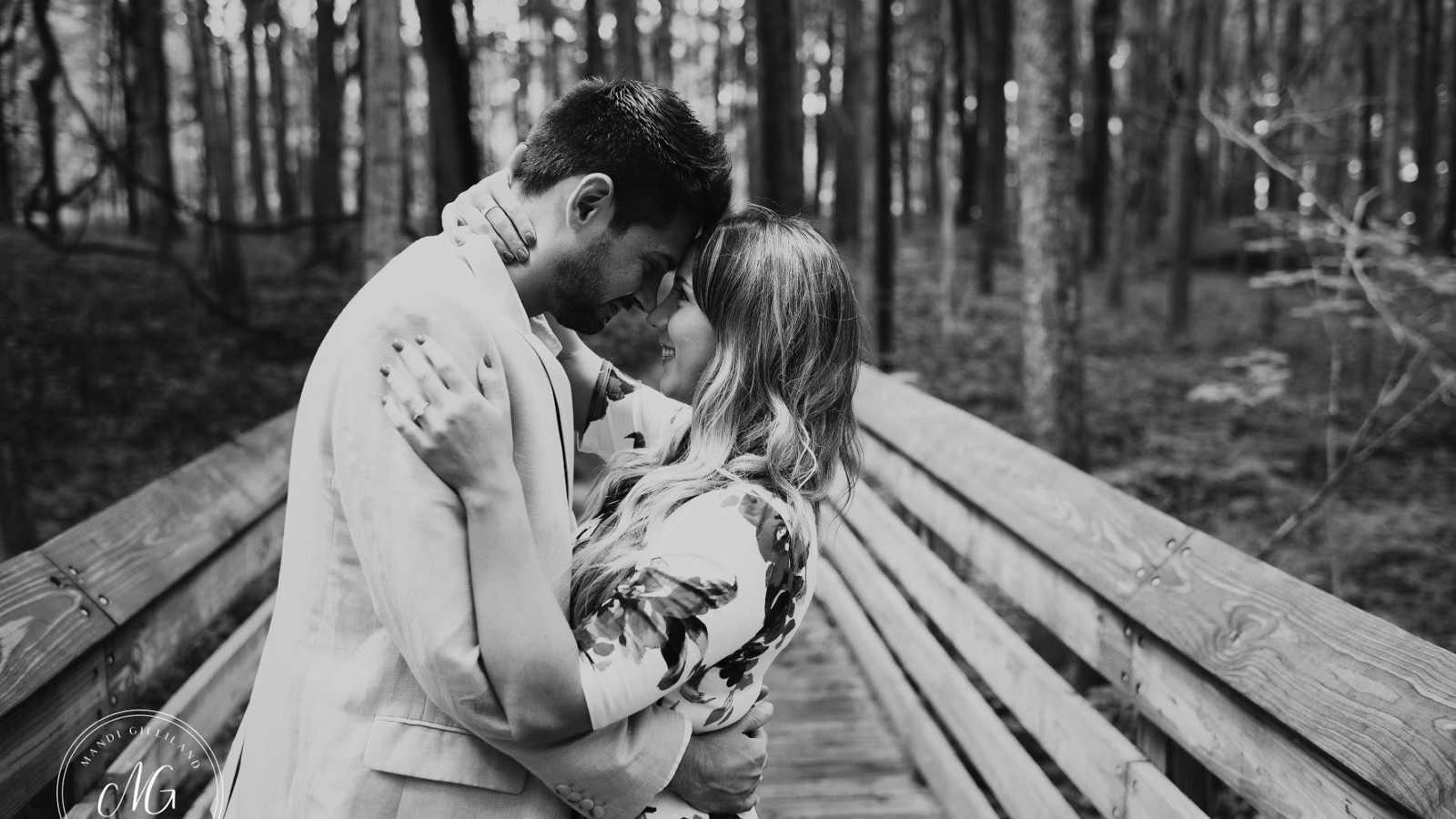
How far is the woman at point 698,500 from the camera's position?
1477 millimetres

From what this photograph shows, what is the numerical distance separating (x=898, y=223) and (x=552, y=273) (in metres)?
32.9

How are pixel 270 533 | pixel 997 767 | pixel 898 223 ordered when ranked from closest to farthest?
pixel 997 767, pixel 270 533, pixel 898 223

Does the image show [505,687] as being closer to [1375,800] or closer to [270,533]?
[1375,800]

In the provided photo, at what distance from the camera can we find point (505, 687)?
4.85 ft

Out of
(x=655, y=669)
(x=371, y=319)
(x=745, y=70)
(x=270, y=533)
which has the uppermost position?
(x=745, y=70)

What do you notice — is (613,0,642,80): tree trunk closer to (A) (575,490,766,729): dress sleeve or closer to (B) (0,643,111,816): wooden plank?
(B) (0,643,111,816): wooden plank

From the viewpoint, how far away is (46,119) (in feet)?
23.6

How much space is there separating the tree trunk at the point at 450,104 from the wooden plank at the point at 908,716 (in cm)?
541

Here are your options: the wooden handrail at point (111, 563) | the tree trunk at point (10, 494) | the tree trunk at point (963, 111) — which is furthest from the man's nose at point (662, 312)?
the tree trunk at point (963, 111)

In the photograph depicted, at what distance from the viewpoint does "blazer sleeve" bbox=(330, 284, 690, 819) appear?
1.45 meters

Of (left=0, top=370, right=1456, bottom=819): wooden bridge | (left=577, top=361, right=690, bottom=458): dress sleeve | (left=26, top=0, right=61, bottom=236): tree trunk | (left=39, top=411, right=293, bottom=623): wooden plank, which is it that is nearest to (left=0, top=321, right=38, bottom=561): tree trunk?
(left=26, top=0, right=61, bottom=236): tree trunk

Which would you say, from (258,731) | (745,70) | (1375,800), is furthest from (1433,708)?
(745,70)

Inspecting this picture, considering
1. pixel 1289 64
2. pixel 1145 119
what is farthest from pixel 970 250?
pixel 1289 64

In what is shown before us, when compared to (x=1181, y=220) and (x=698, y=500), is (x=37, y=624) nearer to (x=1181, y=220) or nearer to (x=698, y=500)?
(x=698, y=500)
